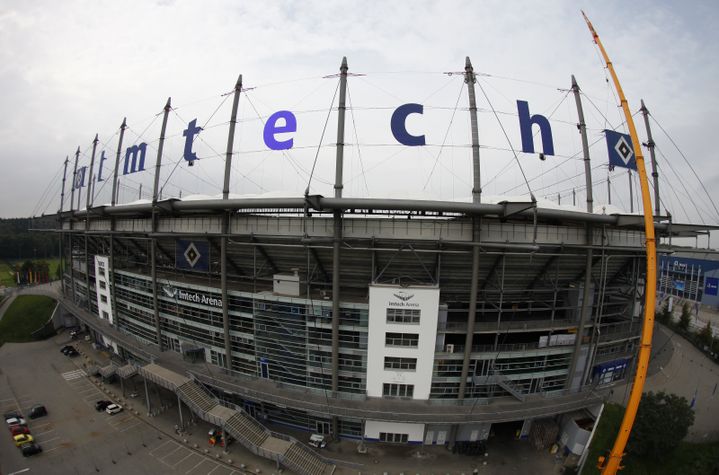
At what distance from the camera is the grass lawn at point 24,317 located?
50219 millimetres

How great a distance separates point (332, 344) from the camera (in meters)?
26.8

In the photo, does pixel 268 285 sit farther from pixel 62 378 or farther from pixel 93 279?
pixel 93 279

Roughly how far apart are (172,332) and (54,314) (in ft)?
125

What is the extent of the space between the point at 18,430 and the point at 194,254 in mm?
22611

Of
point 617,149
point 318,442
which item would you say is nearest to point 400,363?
point 318,442

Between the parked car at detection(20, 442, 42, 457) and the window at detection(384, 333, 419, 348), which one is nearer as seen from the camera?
the window at detection(384, 333, 419, 348)

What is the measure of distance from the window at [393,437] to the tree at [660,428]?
18.3 metres

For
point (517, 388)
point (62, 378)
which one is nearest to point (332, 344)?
point (517, 388)

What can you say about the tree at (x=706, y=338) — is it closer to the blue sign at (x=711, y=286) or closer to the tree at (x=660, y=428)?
the tree at (x=660, y=428)

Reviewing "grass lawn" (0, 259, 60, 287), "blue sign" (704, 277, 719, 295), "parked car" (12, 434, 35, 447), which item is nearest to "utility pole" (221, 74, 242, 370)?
"parked car" (12, 434, 35, 447)

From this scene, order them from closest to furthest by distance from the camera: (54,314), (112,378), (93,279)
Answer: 1. (112,378)
2. (93,279)
3. (54,314)

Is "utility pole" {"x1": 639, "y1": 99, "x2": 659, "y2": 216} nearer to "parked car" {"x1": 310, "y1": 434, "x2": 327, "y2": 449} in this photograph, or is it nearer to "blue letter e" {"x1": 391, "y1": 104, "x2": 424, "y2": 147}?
"blue letter e" {"x1": 391, "y1": 104, "x2": 424, "y2": 147}

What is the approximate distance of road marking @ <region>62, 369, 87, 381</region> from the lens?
38.6 metres

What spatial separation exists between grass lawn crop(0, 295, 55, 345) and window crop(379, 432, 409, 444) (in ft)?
203
